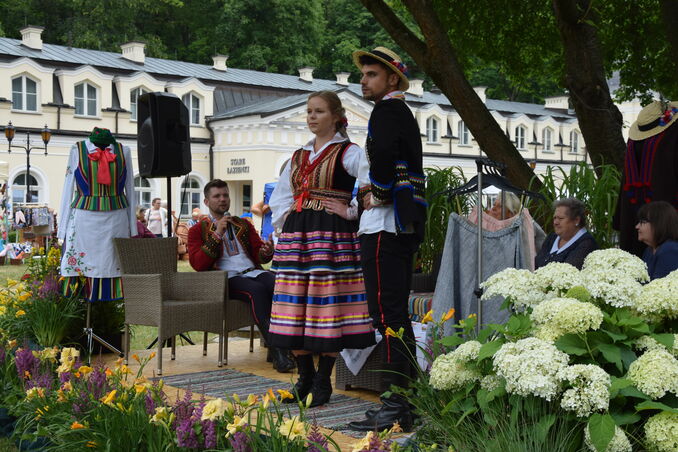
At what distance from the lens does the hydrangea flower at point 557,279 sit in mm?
3135

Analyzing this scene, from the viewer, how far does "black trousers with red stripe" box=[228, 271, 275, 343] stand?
20.8 feet

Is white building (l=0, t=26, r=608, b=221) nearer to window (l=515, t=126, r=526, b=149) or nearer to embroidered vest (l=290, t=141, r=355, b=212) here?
window (l=515, t=126, r=526, b=149)

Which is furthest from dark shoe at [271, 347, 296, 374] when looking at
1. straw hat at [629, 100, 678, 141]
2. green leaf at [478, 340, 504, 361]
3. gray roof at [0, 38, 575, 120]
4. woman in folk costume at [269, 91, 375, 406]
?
gray roof at [0, 38, 575, 120]

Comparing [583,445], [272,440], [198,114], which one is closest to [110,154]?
[272,440]

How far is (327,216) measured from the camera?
484cm

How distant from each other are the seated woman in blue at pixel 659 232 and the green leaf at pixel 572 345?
2279 mm

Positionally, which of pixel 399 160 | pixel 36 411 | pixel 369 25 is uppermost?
pixel 369 25

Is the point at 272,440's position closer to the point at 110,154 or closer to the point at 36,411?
the point at 36,411

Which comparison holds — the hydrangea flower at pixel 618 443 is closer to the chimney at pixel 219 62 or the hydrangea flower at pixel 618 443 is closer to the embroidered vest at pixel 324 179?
the embroidered vest at pixel 324 179

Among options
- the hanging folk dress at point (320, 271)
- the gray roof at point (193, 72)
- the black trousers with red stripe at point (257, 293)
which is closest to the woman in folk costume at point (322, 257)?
the hanging folk dress at point (320, 271)

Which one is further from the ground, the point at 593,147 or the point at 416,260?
the point at 593,147

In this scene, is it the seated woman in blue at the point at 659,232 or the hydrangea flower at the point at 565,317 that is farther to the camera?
the seated woman in blue at the point at 659,232

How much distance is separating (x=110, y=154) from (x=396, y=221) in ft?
10.8

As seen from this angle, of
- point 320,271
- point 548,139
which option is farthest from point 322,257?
point 548,139
